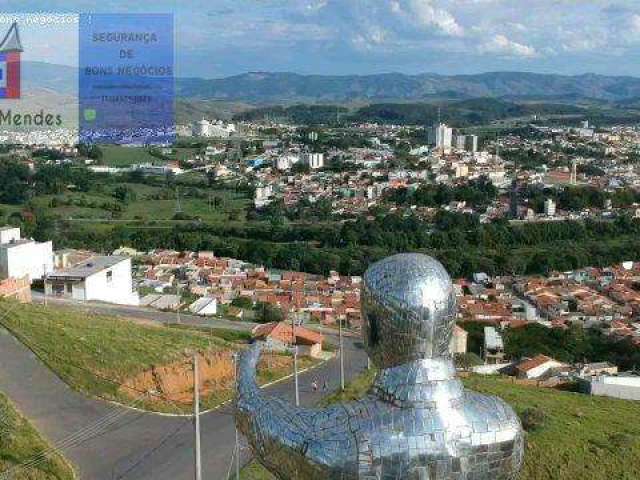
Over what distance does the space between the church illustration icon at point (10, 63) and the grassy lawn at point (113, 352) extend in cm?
1140

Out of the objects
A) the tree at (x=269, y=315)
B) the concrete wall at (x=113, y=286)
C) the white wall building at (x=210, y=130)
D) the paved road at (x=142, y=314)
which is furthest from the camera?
the white wall building at (x=210, y=130)

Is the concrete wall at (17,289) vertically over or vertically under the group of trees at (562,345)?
over

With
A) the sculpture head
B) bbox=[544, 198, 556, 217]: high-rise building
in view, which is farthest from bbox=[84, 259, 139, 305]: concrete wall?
bbox=[544, 198, 556, 217]: high-rise building

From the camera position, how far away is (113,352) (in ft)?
36.4

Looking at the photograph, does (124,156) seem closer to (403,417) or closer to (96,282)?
(96,282)

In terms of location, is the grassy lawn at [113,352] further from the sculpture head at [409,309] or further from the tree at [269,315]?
the sculpture head at [409,309]

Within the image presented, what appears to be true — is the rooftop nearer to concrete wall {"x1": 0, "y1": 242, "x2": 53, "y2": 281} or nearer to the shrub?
concrete wall {"x1": 0, "y1": 242, "x2": 53, "y2": 281}

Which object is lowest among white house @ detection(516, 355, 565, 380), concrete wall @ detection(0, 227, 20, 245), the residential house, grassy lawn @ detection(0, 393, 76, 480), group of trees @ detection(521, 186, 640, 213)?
white house @ detection(516, 355, 565, 380)

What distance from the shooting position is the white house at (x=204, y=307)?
20328 mm

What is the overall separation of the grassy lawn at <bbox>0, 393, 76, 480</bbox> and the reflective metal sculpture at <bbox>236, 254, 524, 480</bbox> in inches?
161

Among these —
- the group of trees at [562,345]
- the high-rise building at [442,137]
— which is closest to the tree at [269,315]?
the group of trees at [562,345]

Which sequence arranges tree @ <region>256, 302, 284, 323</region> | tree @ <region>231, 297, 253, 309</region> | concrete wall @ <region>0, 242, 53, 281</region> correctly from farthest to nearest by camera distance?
1. tree @ <region>231, 297, 253, 309</region>
2. tree @ <region>256, 302, 284, 323</region>
3. concrete wall @ <region>0, 242, 53, 281</region>

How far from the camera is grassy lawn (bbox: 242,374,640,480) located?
8625 mm

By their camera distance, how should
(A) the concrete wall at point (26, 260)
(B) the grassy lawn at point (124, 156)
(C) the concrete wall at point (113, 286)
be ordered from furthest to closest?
(B) the grassy lawn at point (124, 156), (A) the concrete wall at point (26, 260), (C) the concrete wall at point (113, 286)
